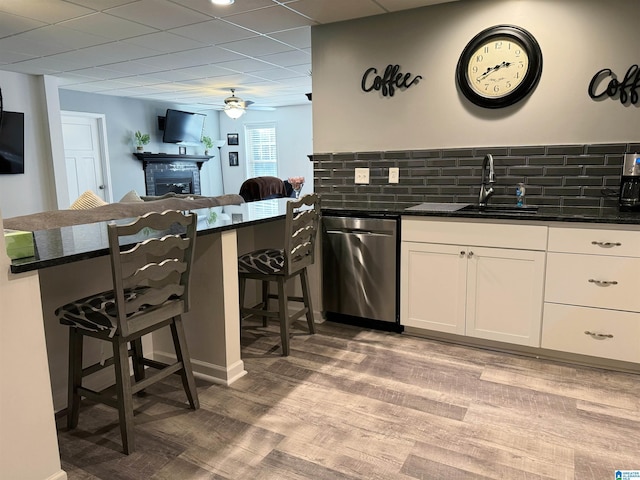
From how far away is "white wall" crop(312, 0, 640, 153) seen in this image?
2.69 metres

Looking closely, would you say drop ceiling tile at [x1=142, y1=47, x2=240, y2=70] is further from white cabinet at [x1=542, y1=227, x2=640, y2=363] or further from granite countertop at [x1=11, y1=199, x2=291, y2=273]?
white cabinet at [x1=542, y1=227, x2=640, y2=363]

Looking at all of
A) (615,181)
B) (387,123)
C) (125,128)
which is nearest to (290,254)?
(387,123)

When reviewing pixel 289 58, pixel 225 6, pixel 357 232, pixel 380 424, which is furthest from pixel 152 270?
pixel 289 58

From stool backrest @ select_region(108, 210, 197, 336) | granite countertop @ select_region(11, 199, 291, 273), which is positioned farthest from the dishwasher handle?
stool backrest @ select_region(108, 210, 197, 336)

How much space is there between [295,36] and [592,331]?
3189 mm

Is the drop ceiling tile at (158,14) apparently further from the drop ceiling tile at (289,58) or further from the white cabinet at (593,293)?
the white cabinet at (593,293)

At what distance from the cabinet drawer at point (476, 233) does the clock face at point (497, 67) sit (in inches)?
37.5

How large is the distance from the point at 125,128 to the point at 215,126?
2379 mm

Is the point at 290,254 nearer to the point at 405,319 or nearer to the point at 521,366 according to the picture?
the point at 405,319

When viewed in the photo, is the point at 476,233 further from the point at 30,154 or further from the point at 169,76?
the point at 30,154

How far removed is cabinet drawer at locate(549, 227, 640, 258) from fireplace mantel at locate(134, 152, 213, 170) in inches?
277

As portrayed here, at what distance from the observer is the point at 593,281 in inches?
96.3

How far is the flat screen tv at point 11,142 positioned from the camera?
5.41 meters

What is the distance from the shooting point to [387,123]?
11.0 ft
